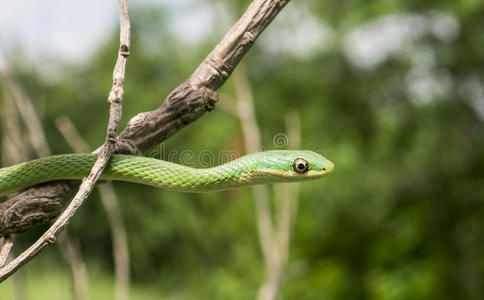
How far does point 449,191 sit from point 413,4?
3.74m

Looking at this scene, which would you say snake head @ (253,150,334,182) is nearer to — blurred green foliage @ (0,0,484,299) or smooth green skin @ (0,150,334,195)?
smooth green skin @ (0,150,334,195)

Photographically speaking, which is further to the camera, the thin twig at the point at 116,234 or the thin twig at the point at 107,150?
the thin twig at the point at 116,234

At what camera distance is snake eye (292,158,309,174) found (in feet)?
10.6

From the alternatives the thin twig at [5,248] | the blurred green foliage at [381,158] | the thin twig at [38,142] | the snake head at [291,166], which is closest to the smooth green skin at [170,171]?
the snake head at [291,166]

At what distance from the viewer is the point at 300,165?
325 centimetres

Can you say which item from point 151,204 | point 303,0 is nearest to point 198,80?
point 303,0

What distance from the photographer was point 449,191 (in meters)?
8.71

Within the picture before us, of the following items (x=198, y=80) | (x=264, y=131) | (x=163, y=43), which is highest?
(x=163, y=43)

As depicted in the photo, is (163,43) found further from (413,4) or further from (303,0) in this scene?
(413,4)

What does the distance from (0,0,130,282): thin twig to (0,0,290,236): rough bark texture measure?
0.51 meters

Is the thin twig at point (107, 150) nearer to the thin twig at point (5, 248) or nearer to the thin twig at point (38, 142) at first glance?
the thin twig at point (5, 248)

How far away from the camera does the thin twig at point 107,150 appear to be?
1.75 m

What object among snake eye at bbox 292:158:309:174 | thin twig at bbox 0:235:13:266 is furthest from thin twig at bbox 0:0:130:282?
snake eye at bbox 292:158:309:174

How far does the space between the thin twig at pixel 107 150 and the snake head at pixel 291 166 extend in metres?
1.40
